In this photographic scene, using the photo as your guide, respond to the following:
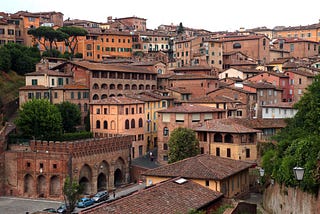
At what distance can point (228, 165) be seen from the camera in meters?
34.3

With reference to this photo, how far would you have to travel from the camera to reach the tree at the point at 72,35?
296 feet

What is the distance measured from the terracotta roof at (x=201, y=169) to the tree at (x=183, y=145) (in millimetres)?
9619

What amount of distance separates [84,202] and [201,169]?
14805 millimetres

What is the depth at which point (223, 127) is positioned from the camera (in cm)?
4600

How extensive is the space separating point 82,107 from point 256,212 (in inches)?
1530

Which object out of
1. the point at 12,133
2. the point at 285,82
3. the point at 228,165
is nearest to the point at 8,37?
the point at 12,133

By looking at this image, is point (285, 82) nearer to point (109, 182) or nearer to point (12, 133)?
point (109, 182)

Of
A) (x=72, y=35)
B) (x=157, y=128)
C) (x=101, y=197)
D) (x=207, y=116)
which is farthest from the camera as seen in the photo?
(x=72, y=35)

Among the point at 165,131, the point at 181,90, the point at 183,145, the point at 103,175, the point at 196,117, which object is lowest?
the point at 103,175

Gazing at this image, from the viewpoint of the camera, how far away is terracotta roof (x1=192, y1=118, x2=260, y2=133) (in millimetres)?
45000

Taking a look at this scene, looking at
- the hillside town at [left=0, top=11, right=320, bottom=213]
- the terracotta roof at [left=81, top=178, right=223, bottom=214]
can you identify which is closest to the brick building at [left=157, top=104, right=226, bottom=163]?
the hillside town at [left=0, top=11, right=320, bottom=213]

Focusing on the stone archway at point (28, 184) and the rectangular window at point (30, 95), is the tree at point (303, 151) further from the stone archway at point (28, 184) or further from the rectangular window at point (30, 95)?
the rectangular window at point (30, 95)

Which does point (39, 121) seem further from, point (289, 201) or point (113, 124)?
point (289, 201)

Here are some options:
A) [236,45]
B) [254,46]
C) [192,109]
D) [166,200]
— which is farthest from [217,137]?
[236,45]
